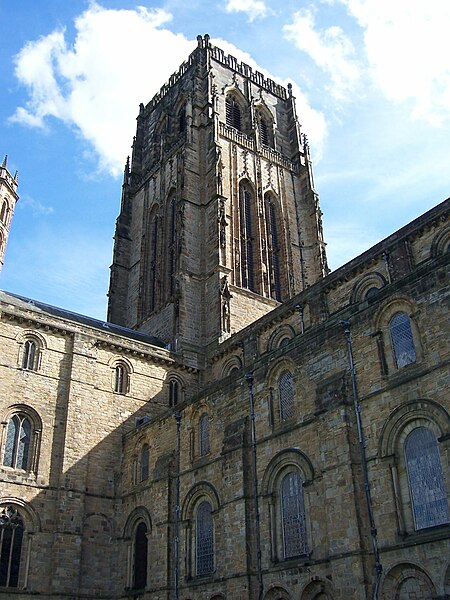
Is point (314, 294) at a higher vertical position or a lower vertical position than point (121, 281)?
lower

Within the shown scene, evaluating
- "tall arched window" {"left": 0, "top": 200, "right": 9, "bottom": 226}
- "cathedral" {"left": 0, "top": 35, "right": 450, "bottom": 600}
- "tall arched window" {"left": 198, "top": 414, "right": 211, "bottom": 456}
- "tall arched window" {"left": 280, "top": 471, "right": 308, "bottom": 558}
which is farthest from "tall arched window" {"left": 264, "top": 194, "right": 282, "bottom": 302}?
"tall arched window" {"left": 280, "top": 471, "right": 308, "bottom": 558}

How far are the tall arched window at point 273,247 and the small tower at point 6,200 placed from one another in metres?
18.4

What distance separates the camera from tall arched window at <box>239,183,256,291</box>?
149ft

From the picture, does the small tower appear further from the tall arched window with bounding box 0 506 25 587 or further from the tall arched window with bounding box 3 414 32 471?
the tall arched window with bounding box 0 506 25 587

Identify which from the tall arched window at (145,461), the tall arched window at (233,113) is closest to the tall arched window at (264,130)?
the tall arched window at (233,113)

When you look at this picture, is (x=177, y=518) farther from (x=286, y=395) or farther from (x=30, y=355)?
(x=30, y=355)

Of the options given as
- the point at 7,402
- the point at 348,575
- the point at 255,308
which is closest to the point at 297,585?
the point at 348,575

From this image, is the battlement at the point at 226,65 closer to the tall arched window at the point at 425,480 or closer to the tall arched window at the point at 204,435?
the tall arched window at the point at 204,435

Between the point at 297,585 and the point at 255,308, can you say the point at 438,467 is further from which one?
the point at 255,308

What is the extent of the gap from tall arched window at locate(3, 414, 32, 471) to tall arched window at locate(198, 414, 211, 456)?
8.71 meters

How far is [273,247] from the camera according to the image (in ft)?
160

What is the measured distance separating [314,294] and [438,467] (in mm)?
→ 17420

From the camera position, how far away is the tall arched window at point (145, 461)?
30.8 m

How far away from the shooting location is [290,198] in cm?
5209
